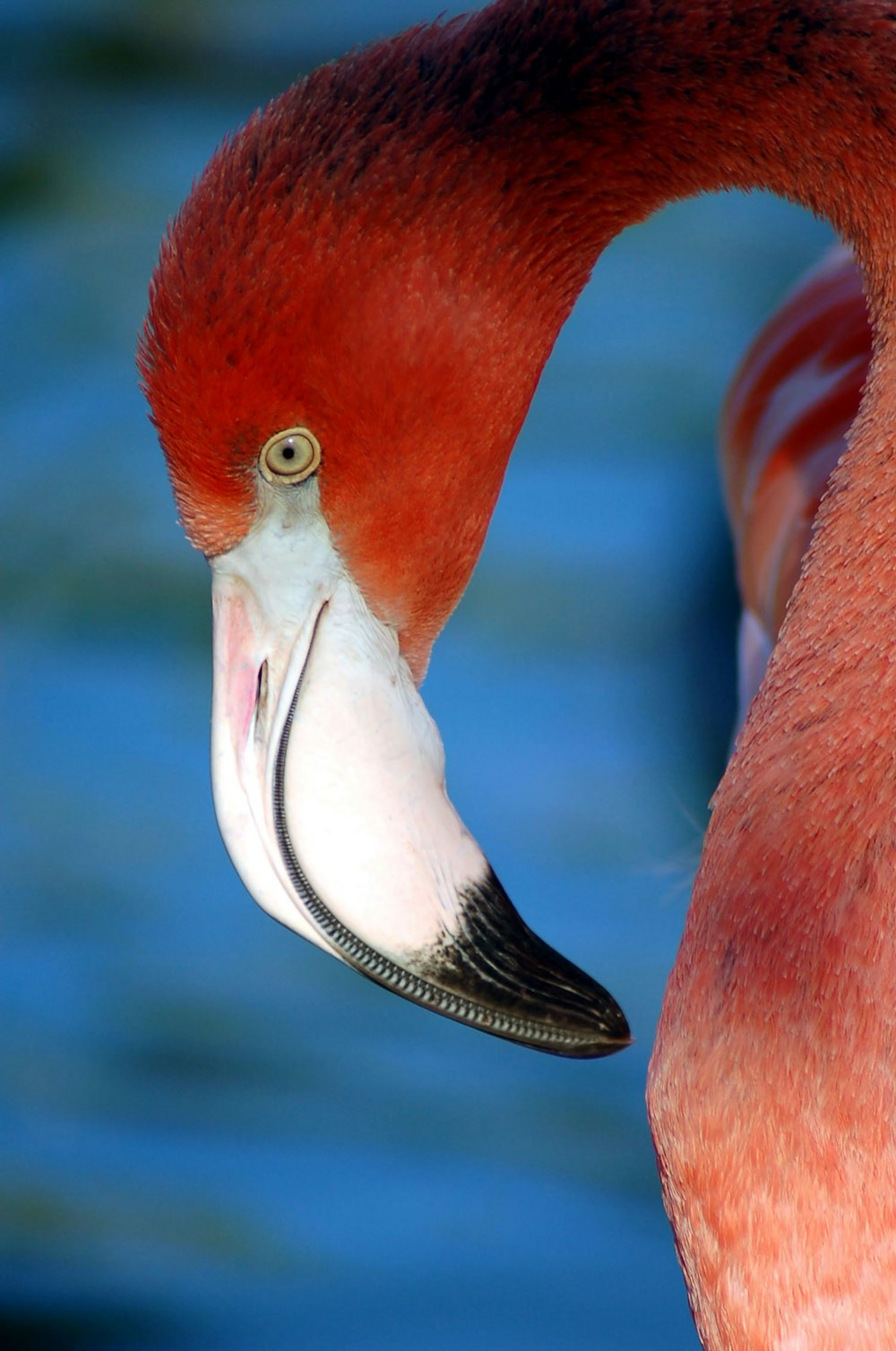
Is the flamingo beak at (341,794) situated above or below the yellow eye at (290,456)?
below

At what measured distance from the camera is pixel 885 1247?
3.28 ft

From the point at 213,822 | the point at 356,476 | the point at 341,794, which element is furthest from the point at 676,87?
the point at 213,822

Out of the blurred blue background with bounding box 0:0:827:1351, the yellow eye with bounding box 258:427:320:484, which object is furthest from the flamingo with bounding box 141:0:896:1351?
the blurred blue background with bounding box 0:0:827:1351

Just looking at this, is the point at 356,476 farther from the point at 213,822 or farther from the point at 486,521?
the point at 213,822

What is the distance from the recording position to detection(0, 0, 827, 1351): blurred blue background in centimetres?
178

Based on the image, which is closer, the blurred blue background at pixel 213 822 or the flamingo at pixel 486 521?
the flamingo at pixel 486 521

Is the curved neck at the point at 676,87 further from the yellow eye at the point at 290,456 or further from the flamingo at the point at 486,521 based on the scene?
the yellow eye at the point at 290,456

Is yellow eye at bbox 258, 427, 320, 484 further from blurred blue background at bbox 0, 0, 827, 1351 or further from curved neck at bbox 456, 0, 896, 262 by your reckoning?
blurred blue background at bbox 0, 0, 827, 1351

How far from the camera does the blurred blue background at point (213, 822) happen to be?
5.82 feet

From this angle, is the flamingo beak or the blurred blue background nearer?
the flamingo beak

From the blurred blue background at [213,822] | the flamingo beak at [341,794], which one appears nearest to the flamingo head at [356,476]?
the flamingo beak at [341,794]

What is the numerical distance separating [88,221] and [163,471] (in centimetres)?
62

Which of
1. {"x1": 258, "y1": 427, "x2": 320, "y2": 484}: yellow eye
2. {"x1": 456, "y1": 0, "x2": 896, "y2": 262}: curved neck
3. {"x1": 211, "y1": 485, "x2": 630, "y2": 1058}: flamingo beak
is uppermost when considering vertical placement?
{"x1": 456, "y1": 0, "x2": 896, "y2": 262}: curved neck

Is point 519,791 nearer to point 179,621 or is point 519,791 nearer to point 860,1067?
point 179,621
